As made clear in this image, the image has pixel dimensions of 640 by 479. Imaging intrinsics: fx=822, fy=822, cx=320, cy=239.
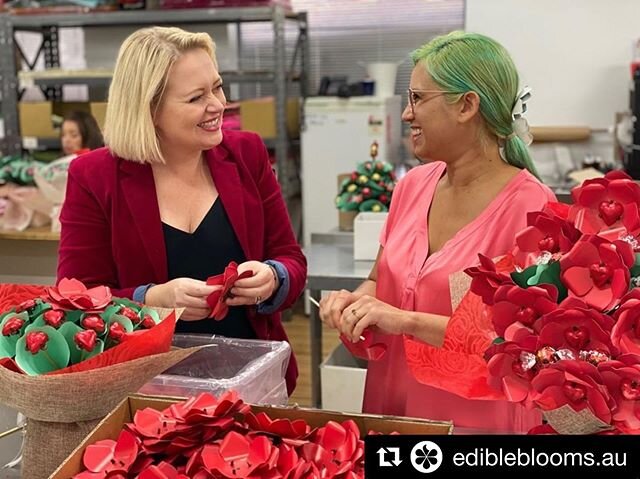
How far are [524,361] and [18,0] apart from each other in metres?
5.48

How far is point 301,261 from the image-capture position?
72.2 inches

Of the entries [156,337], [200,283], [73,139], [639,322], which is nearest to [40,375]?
[156,337]

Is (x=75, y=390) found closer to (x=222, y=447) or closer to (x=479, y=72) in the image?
(x=222, y=447)

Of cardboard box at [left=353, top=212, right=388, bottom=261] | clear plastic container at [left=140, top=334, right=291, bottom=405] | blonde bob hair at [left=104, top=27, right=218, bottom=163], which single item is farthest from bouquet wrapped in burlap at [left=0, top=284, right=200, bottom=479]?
cardboard box at [left=353, top=212, right=388, bottom=261]

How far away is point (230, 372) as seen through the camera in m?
1.44

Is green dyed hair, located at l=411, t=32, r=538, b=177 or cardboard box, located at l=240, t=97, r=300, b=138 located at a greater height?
green dyed hair, located at l=411, t=32, r=538, b=177

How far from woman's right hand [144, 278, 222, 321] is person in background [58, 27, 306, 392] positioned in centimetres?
8

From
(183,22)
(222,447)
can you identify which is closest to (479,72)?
(222,447)

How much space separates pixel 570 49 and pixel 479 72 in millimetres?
3712

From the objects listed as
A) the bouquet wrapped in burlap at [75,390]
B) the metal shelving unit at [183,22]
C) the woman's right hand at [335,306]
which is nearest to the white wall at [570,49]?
the metal shelving unit at [183,22]

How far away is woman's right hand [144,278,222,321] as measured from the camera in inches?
59.7

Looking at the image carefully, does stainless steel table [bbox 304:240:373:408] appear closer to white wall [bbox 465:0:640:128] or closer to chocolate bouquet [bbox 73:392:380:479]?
chocolate bouquet [bbox 73:392:380:479]

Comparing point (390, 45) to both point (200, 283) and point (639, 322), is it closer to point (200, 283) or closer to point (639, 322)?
point (200, 283)

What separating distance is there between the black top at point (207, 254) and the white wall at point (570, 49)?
3620mm
